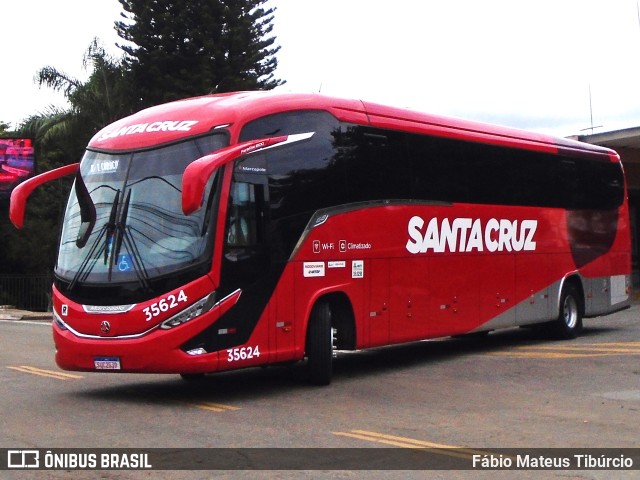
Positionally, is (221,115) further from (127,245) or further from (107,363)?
(107,363)

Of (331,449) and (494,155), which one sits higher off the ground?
(494,155)

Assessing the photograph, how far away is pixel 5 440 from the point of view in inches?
360

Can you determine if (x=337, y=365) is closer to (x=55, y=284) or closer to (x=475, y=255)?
(x=475, y=255)

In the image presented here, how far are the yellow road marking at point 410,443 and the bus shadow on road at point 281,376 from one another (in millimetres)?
2755

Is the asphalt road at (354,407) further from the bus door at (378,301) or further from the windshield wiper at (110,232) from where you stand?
the windshield wiper at (110,232)

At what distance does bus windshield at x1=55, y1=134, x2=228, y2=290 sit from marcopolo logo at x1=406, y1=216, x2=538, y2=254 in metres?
4.36

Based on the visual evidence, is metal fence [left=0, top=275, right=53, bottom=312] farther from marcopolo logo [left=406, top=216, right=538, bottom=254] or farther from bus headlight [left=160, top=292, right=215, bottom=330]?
bus headlight [left=160, top=292, right=215, bottom=330]

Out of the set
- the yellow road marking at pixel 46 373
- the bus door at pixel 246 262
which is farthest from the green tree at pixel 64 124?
the bus door at pixel 246 262

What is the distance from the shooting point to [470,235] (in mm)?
16297

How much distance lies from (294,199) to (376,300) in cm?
225

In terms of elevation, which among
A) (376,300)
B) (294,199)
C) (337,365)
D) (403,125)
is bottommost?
(337,365)

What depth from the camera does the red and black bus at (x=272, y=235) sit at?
11211 millimetres

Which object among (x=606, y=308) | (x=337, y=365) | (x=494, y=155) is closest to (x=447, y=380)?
(x=337, y=365)

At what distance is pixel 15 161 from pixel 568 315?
94.9ft
